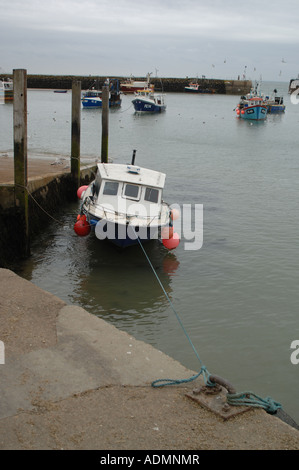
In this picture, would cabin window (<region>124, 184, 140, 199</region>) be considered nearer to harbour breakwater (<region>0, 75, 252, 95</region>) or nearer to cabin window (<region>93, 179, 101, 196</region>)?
cabin window (<region>93, 179, 101, 196</region>)

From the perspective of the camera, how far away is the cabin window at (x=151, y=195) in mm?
12992

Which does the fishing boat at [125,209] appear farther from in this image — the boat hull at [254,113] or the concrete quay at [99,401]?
the boat hull at [254,113]

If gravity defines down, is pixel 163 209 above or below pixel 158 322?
above

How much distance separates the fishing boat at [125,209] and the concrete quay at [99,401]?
17.8 feet

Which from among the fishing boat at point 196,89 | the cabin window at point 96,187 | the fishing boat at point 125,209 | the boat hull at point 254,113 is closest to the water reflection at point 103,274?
the fishing boat at point 125,209

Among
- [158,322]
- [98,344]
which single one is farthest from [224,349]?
[98,344]

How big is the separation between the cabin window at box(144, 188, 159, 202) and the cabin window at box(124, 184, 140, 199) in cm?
25

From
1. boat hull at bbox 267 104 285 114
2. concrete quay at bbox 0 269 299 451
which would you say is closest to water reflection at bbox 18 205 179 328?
concrete quay at bbox 0 269 299 451

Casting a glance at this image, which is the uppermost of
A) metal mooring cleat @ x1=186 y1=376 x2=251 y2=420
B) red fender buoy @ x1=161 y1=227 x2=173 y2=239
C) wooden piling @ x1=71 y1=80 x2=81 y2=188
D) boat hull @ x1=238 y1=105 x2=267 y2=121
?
boat hull @ x1=238 y1=105 x2=267 y2=121

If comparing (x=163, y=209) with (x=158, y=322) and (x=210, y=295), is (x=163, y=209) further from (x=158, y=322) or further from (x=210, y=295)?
(x=158, y=322)

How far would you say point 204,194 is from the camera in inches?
803

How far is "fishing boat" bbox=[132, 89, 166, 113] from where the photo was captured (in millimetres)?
62281
